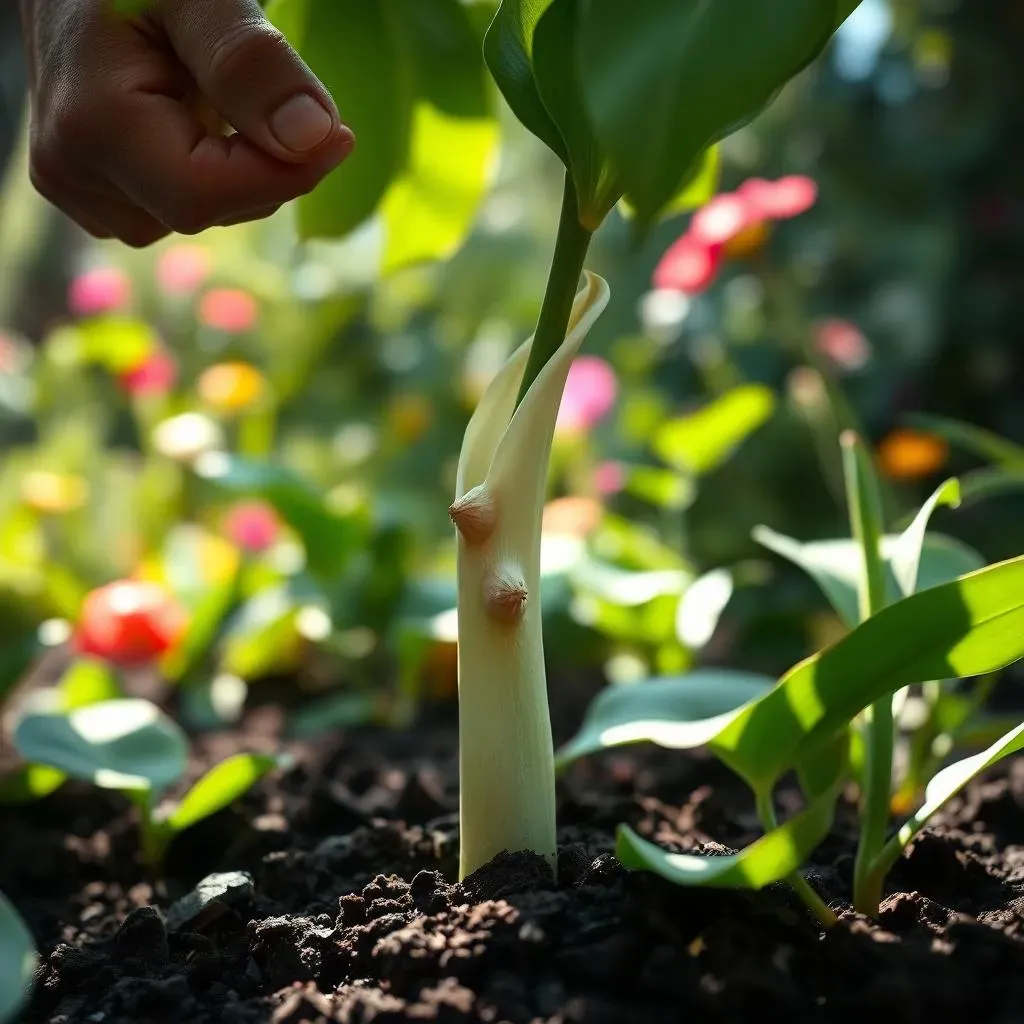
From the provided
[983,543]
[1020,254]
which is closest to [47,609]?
[983,543]

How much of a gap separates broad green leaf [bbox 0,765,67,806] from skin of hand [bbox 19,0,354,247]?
20.0 inches

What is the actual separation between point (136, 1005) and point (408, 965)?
0.15m

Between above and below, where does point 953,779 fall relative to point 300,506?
below

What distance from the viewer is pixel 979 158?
Result: 2.04 m

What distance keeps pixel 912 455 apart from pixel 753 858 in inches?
51.6

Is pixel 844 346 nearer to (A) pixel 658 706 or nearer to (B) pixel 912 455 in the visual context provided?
(B) pixel 912 455

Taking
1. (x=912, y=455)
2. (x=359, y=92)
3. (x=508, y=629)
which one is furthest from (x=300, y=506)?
(x=912, y=455)

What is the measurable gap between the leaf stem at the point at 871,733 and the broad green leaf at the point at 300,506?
2.14 feet

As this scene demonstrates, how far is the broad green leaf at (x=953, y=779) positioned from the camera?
0.54 m

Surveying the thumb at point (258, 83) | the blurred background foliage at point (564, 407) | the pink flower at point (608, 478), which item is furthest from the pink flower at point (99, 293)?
the thumb at point (258, 83)

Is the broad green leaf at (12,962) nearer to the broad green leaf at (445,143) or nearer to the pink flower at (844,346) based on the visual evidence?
the broad green leaf at (445,143)

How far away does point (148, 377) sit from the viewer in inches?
74.3

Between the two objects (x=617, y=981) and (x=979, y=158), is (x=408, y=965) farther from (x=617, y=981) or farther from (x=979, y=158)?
(x=979, y=158)

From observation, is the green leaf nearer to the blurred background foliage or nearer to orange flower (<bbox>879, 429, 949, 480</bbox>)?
the blurred background foliage
